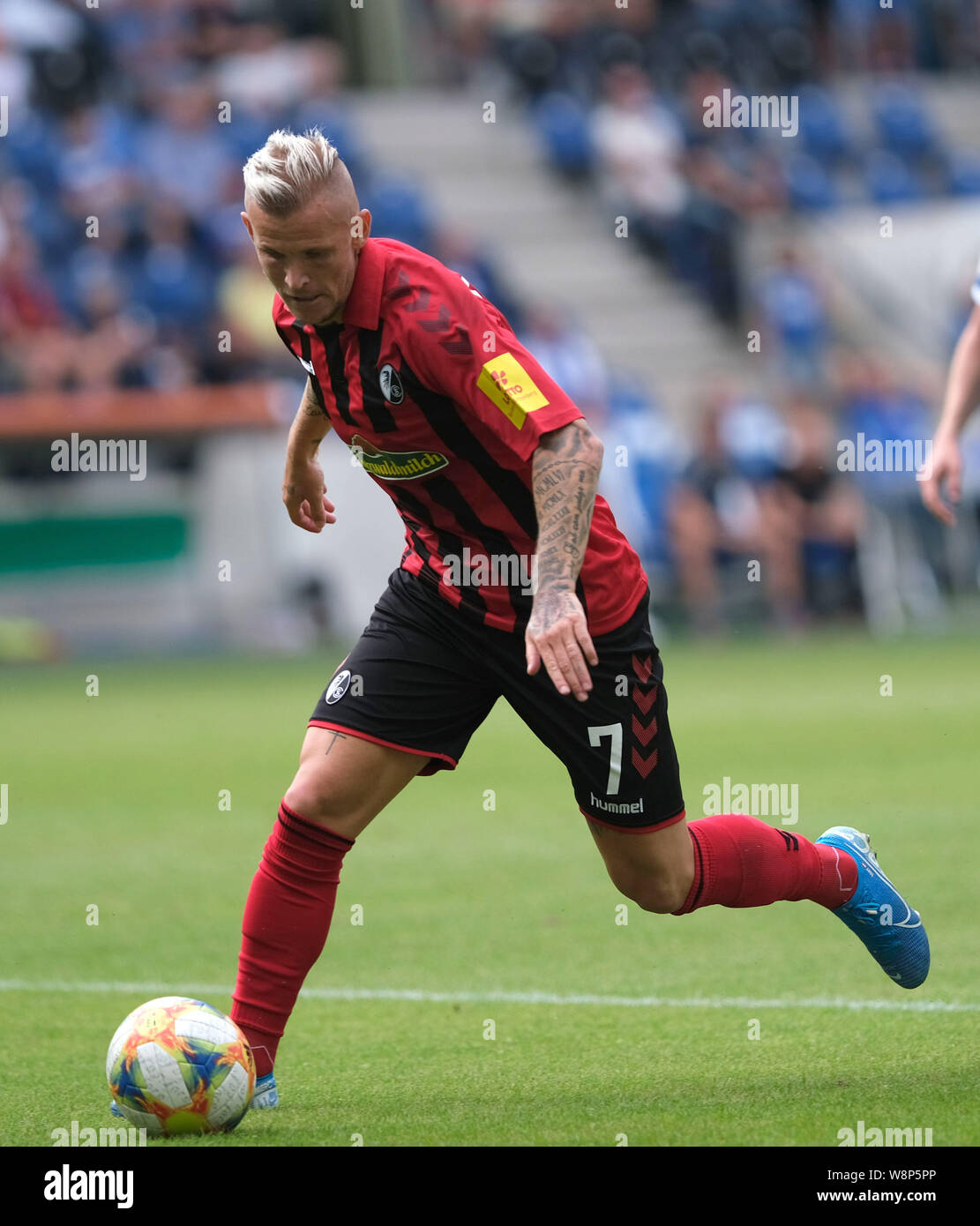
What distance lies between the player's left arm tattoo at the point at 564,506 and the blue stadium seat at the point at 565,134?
2125 cm

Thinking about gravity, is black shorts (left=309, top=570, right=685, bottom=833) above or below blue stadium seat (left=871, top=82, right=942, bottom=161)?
below

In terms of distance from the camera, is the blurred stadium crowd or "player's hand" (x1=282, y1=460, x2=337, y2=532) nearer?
"player's hand" (x1=282, y1=460, x2=337, y2=532)

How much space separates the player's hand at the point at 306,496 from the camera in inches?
211

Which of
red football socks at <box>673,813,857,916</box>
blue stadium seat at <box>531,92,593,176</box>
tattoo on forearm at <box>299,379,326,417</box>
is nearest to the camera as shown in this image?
red football socks at <box>673,813,857,916</box>

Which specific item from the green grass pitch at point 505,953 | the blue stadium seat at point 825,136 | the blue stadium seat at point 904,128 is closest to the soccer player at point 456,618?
the green grass pitch at point 505,953

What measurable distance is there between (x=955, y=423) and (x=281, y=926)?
240cm

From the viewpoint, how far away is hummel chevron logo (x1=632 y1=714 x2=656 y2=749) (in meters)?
4.64

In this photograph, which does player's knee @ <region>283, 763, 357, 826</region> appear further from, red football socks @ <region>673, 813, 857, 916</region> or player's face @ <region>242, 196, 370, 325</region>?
player's face @ <region>242, 196, 370, 325</region>

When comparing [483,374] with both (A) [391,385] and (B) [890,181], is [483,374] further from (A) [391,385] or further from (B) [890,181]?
(B) [890,181]

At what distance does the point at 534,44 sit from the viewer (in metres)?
25.0

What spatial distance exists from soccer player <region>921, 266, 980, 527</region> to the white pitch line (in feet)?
4.57

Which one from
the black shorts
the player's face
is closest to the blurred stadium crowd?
the black shorts

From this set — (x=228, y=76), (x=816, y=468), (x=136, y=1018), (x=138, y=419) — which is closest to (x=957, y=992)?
(x=136, y=1018)

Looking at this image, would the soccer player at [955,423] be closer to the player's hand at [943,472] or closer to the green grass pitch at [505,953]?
the player's hand at [943,472]
